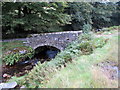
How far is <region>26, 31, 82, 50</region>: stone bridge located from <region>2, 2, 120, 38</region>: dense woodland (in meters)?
0.95

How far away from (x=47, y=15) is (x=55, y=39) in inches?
133

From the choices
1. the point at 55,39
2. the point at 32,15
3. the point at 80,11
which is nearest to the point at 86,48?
the point at 55,39

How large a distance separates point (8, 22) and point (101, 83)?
9491mm

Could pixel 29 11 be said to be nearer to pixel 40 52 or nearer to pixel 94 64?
pixel 40 52

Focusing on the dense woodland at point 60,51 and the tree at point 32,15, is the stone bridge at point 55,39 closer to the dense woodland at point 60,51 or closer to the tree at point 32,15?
the dense woodland at point 60,51

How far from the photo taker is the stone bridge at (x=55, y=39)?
7223 mm

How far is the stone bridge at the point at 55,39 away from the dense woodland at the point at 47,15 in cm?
95

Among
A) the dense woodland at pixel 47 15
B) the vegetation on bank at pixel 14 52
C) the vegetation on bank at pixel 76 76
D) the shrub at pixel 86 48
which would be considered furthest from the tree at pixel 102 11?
the vegetation on bank at pixel 76 76

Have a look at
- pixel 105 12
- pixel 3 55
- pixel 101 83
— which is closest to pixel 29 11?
pixel 3 55

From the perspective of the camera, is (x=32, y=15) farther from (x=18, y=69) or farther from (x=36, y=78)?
(x=36, y=78)

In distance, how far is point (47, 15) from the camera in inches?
393

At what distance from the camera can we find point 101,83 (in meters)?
2.31

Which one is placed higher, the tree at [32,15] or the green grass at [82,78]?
the tree at [32,15]

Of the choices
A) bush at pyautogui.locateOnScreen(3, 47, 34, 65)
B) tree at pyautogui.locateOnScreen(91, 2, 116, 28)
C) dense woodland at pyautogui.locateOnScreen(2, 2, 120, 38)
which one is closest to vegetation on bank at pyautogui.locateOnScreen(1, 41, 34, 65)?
bush at pyautogui.locateOnScreen(3, 47, 34, 65)
